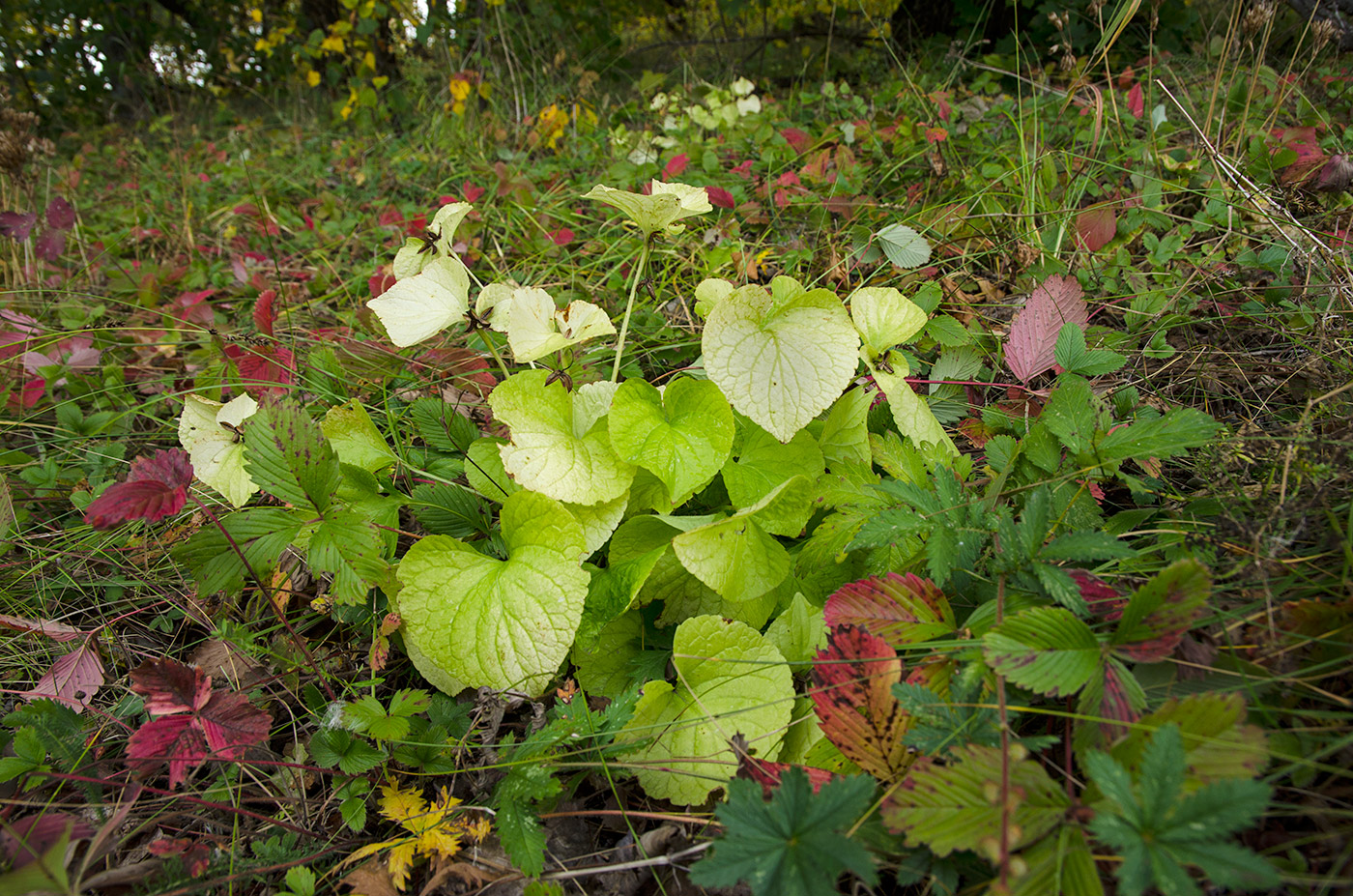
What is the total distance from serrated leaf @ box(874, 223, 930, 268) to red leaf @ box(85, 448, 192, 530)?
55.3 inches

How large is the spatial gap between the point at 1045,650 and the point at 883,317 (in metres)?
0.64

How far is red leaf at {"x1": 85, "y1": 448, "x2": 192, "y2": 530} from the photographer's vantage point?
0.88 m

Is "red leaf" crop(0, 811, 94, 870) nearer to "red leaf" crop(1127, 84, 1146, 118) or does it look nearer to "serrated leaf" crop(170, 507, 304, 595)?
"serrated leaf" crop(170, 507, 304, 595)

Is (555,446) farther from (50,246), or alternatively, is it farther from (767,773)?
(50,246)

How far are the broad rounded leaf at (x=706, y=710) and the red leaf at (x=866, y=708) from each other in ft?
0.29

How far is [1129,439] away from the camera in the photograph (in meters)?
0.93

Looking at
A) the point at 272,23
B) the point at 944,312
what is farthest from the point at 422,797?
the point at 272,23

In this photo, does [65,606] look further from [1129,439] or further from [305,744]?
[1129,439]

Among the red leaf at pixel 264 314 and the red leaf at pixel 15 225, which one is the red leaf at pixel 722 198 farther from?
the red leaf at pixel 15 225

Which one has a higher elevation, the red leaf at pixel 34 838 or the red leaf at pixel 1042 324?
the red leaf at pixel 1042 324

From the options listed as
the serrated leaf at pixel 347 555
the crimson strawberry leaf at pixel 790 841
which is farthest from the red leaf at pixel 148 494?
the crimson strawberry leaf at pixel 790 841

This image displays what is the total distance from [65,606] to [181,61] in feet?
26.6

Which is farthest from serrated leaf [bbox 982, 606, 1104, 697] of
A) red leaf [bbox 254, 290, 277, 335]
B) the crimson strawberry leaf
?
red leaf [bbox 254, 290, 277, 335]

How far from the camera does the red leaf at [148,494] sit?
2.90 ft
